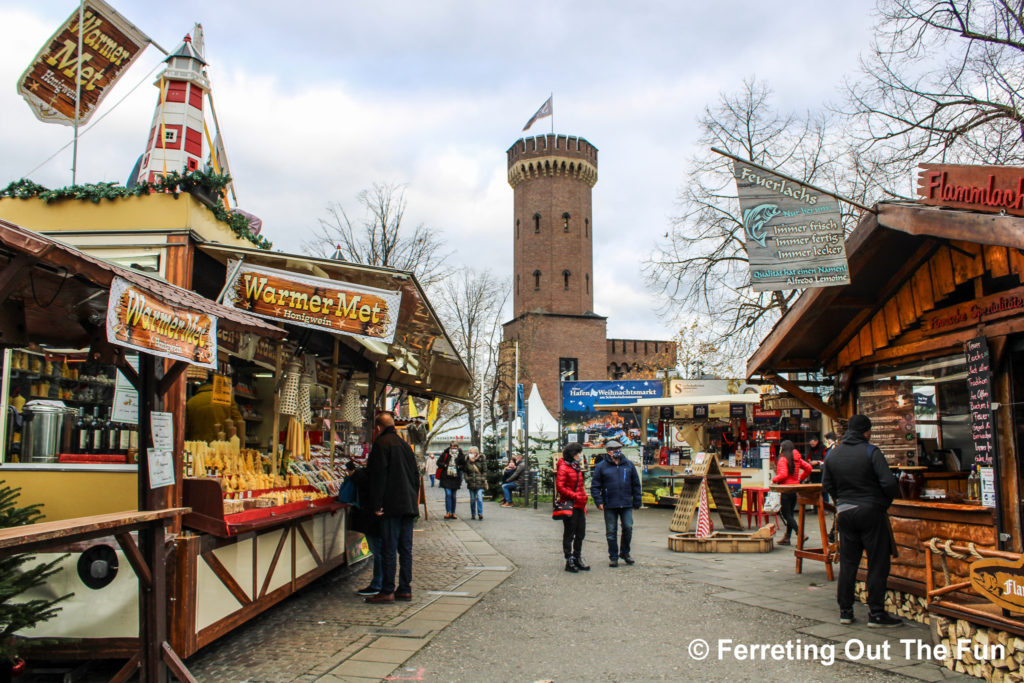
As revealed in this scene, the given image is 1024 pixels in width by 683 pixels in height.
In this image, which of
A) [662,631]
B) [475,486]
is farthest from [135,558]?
[475,486]

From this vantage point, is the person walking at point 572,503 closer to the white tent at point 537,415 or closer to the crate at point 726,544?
the crate at point 726,544

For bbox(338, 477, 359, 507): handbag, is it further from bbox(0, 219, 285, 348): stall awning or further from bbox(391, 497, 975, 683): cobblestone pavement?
bbox(0, 219, 285, 348): stall awning

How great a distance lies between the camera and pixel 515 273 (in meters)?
61.1

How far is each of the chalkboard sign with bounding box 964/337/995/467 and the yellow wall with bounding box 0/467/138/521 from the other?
7142mm

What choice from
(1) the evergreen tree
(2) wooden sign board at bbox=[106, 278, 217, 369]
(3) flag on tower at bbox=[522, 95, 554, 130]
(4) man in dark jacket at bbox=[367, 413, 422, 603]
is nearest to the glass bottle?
(4) man in dark jacket at bbox=[367, 413, 422, 603]

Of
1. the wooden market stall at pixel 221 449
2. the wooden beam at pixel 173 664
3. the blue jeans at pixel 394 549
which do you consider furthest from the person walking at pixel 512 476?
the wooden beam at pixel 173 664

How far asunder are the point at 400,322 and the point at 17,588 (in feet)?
16.8

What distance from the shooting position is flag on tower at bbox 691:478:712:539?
42.3ft

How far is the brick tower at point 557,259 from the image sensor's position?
58.8 m

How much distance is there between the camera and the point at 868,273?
828 cm

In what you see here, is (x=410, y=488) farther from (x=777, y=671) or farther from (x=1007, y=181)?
(x=1007, y=181)

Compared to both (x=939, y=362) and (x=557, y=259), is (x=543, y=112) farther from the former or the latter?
(x=939, y=362)

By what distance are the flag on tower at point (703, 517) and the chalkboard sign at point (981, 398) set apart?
232 inches

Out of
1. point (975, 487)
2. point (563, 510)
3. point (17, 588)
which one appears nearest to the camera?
point (17, 588)
